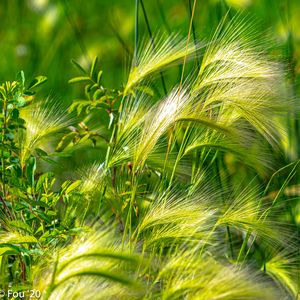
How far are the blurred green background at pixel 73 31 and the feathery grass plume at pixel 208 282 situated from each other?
46.8 inches

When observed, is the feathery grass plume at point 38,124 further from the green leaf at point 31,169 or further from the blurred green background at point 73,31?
the blurred green background at point 73,31

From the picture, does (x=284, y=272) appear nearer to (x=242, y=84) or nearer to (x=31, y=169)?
(x=242, y=84)

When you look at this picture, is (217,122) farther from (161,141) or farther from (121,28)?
(121,28)

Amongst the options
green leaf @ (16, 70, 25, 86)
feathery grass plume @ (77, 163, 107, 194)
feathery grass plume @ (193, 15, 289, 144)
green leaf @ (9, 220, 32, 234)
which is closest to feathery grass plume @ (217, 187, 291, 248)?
feathery grass plume @ (193, 15, 289, 144)

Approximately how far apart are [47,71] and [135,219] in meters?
0.99

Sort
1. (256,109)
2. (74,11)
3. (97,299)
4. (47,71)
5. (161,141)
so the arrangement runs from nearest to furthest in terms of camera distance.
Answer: (97,299) → (256,109) → (161,141) → (47,71) → (74,11)

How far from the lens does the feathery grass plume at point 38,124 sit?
1651 millimetres

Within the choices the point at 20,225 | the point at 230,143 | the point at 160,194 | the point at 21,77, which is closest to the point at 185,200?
the point at 160,194

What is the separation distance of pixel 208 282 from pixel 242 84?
41 centimetres

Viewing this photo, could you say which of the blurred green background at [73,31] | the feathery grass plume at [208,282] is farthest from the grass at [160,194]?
the blurred green background at [73,31]

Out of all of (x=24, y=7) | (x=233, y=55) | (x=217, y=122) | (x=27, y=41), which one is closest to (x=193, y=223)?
(x=217, y=122)

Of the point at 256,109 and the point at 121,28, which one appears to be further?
the point at 121,28

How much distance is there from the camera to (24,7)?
2967 mm

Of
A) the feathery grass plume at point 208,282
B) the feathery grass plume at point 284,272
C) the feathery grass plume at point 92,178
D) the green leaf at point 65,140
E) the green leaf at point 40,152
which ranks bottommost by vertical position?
the feathery grass plume at point 284,272
